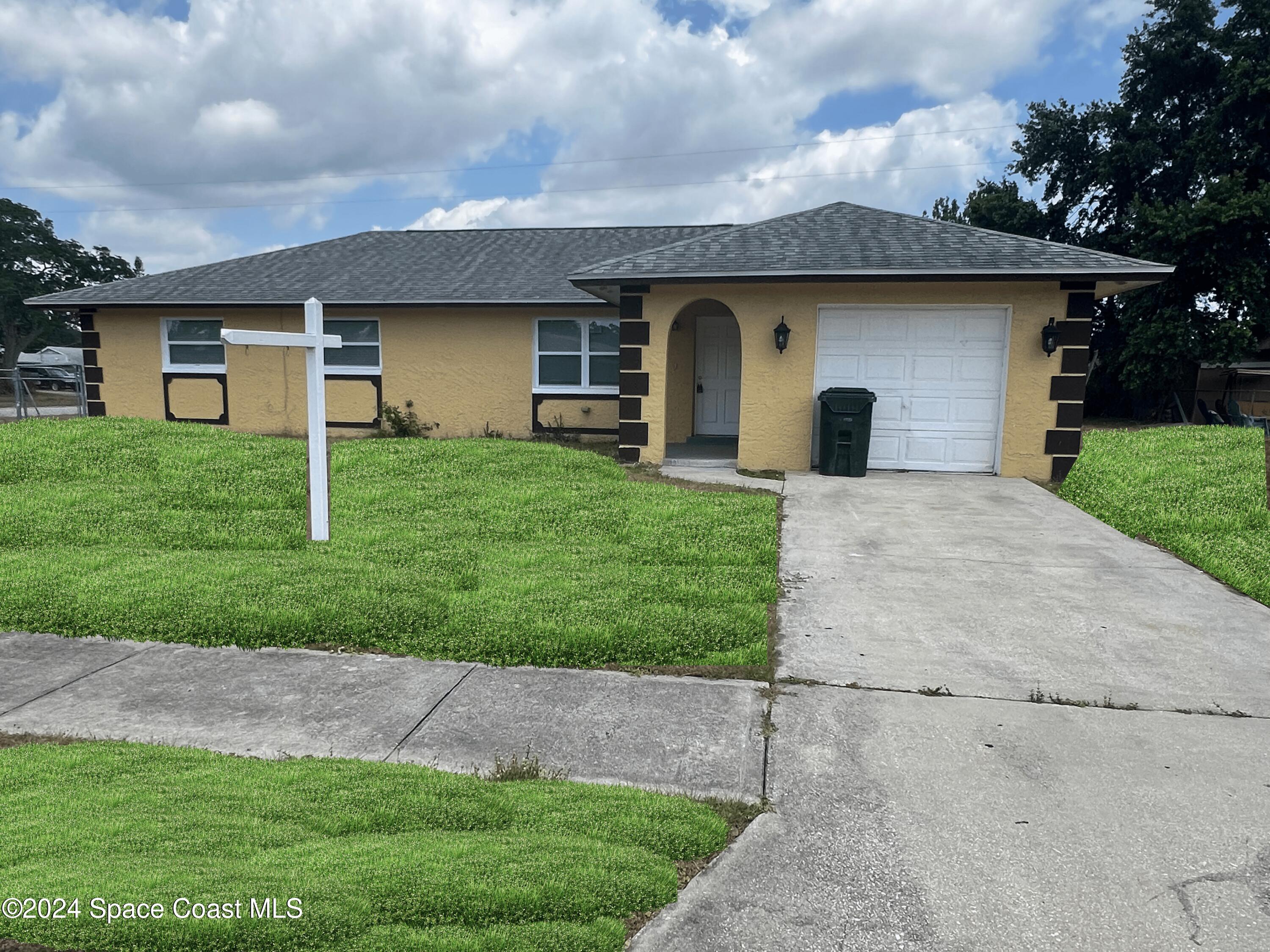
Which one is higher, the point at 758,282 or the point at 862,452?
the point at 758,282

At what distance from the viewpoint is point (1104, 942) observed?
2400 mm

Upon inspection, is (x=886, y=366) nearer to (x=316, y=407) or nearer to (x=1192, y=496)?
(x=1192, y=496)

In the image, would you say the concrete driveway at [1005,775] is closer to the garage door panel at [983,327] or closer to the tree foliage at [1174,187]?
the garage door panel at [983,327]

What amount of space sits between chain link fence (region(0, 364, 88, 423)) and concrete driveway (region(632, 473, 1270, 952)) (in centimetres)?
1651

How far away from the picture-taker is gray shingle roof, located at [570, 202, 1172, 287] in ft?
35.7

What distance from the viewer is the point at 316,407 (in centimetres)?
569

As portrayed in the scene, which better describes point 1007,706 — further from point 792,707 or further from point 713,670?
point 713,670

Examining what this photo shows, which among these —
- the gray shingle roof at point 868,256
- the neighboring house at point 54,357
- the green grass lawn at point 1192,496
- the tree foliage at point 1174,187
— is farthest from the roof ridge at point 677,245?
the neighboring house at point 54,357

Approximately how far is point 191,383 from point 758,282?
1198 cm

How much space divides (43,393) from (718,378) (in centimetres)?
3812

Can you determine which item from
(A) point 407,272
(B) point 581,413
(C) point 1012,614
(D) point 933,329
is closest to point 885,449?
(D) point 933,329

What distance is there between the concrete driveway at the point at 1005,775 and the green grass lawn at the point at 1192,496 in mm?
821

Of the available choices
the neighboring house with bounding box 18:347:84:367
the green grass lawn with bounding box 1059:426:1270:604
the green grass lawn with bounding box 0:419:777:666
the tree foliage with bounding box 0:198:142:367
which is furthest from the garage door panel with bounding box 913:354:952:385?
the tree foliage with bounding box 0:198:142:367

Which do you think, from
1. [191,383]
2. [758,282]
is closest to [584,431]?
[758,282]
